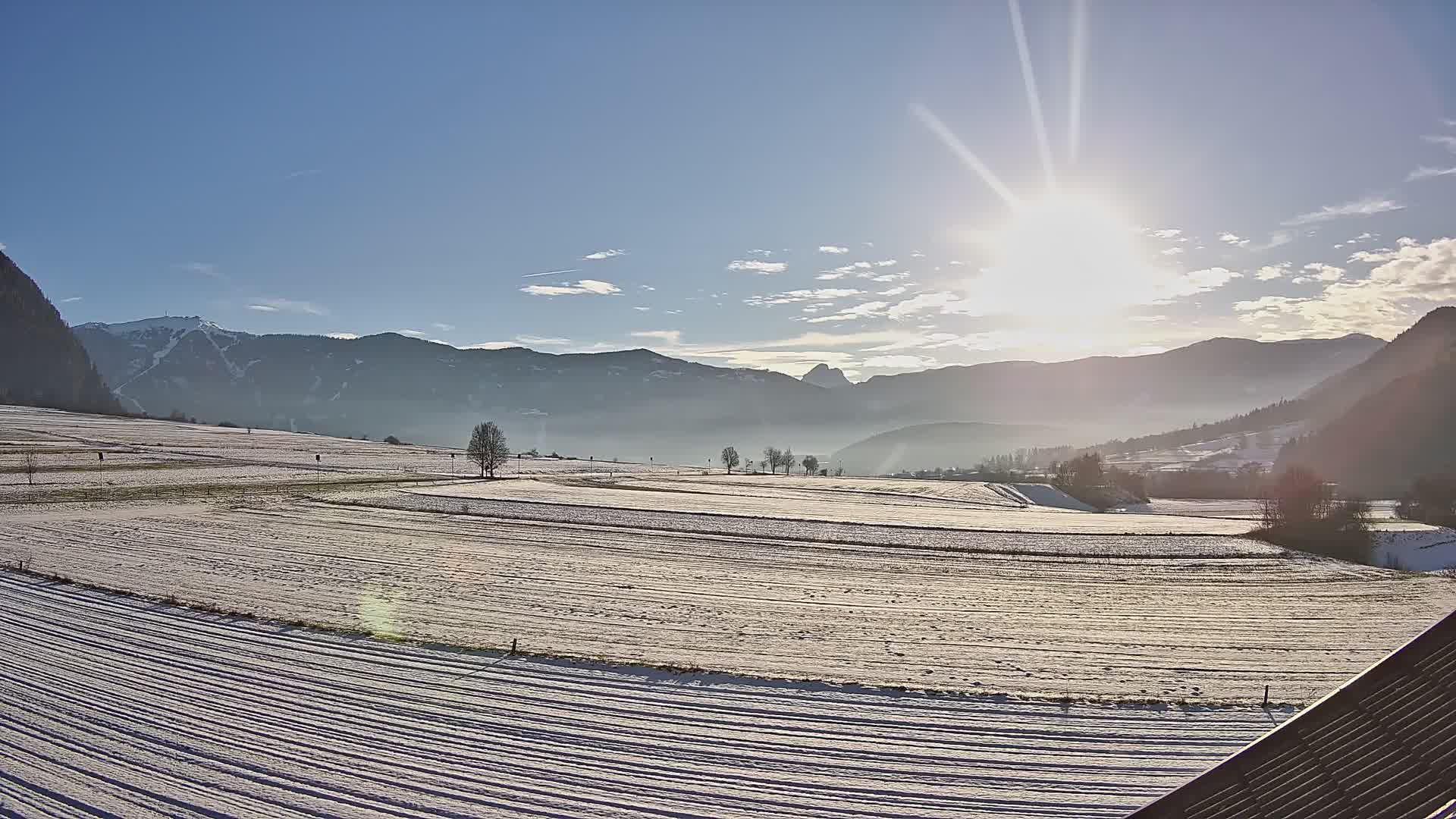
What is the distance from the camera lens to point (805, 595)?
97.0 feet

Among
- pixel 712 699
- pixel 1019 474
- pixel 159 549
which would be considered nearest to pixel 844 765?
pixel 712 699

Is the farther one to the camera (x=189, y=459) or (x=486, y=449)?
(x=486, y=449)

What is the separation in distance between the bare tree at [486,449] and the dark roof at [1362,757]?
91136mm

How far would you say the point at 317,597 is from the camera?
25.8 meters

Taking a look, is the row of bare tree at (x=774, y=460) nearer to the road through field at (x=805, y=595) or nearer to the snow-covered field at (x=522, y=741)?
the road through field at (x=805, y=595)

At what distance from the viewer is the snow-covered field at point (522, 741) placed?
1238 cm

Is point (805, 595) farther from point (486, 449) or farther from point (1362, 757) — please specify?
point (486, 449)

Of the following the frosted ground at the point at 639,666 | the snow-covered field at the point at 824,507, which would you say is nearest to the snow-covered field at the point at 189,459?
Answer: the snow-covered field at the point at 824,507

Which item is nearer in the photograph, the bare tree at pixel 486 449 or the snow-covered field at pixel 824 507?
the snow-covered field at pixel 824 507

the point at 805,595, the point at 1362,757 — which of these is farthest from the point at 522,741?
the point at 805,595

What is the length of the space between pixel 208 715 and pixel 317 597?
10.9 metres

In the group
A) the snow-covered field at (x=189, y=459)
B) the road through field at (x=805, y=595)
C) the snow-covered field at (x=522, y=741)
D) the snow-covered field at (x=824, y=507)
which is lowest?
the snow-covered field at (x=522, y=741)

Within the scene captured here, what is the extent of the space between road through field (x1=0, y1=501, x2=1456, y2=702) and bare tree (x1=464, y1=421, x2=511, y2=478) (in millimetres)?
44394

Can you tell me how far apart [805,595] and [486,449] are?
7179 cm
